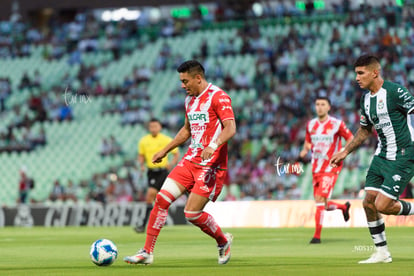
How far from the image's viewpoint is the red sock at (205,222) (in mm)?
11367

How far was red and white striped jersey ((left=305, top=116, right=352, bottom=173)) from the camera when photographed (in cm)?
1739

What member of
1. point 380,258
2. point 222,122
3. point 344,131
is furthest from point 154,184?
point 380,258

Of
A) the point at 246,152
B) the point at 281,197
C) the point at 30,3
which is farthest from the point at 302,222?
the point at 30,3

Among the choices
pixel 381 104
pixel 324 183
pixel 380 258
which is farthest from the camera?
pixel 324 183

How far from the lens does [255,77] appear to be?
117ft

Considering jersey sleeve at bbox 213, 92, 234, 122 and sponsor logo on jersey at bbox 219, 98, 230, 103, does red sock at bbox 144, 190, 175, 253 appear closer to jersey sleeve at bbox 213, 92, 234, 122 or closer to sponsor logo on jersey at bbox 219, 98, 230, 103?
jersey sleeve at bbox 213, 92, 234, 122

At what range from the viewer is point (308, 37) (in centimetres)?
3647

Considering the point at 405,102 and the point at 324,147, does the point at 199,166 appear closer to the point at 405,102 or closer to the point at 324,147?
the point at 405,102

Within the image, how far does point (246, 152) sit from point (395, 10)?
30.0ft

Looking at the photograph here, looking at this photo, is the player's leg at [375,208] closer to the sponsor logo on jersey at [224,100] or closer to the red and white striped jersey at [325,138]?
the sponsor logo on jersey at [224,100]

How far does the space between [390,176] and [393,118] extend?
0.72 metres

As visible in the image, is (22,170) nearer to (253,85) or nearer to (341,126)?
(253,85)

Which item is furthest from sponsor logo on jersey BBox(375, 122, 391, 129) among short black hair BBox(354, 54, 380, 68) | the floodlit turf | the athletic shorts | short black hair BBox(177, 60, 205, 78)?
short black hair BBox(177, 60, 205, 78)

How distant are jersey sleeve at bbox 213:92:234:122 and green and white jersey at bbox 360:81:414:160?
1793 millimetres
